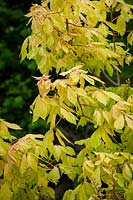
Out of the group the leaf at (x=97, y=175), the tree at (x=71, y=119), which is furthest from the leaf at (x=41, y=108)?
the leaf at (x=97, y=175)

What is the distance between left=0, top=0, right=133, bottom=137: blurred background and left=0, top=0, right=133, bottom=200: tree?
4.02 m

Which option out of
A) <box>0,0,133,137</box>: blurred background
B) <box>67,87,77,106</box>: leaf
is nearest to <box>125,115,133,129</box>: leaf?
<box>67,87,77,106</box>: leaf

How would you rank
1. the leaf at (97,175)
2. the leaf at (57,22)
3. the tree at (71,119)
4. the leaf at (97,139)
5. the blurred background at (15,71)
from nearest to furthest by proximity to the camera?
the leaf at (97,175) < the tree at (71,119) < the leaf at (97,139) < the leaf at (57,22) < the blurred background at (15,71)

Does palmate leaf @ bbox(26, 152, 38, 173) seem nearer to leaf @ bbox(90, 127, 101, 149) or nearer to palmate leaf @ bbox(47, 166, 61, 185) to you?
palmate leaf @ bbox(47, 166, 61, 185)

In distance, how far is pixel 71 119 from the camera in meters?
1.93

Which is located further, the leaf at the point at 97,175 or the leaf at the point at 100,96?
the leaf at the point at 100,96

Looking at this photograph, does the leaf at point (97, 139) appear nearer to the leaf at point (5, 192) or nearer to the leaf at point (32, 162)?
the leaf at point (32, 162)

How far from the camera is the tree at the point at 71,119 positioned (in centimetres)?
194

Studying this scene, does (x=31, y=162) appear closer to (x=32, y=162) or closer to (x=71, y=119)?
(x=32, y=162)

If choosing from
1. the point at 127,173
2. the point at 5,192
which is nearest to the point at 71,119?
the point at 127,173

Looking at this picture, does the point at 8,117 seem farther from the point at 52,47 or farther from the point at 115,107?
the point at 115,107

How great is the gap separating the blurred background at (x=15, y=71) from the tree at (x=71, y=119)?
4023mm

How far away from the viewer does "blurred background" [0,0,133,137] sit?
6.84m

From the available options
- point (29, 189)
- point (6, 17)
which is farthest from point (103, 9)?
point (6, 17)
